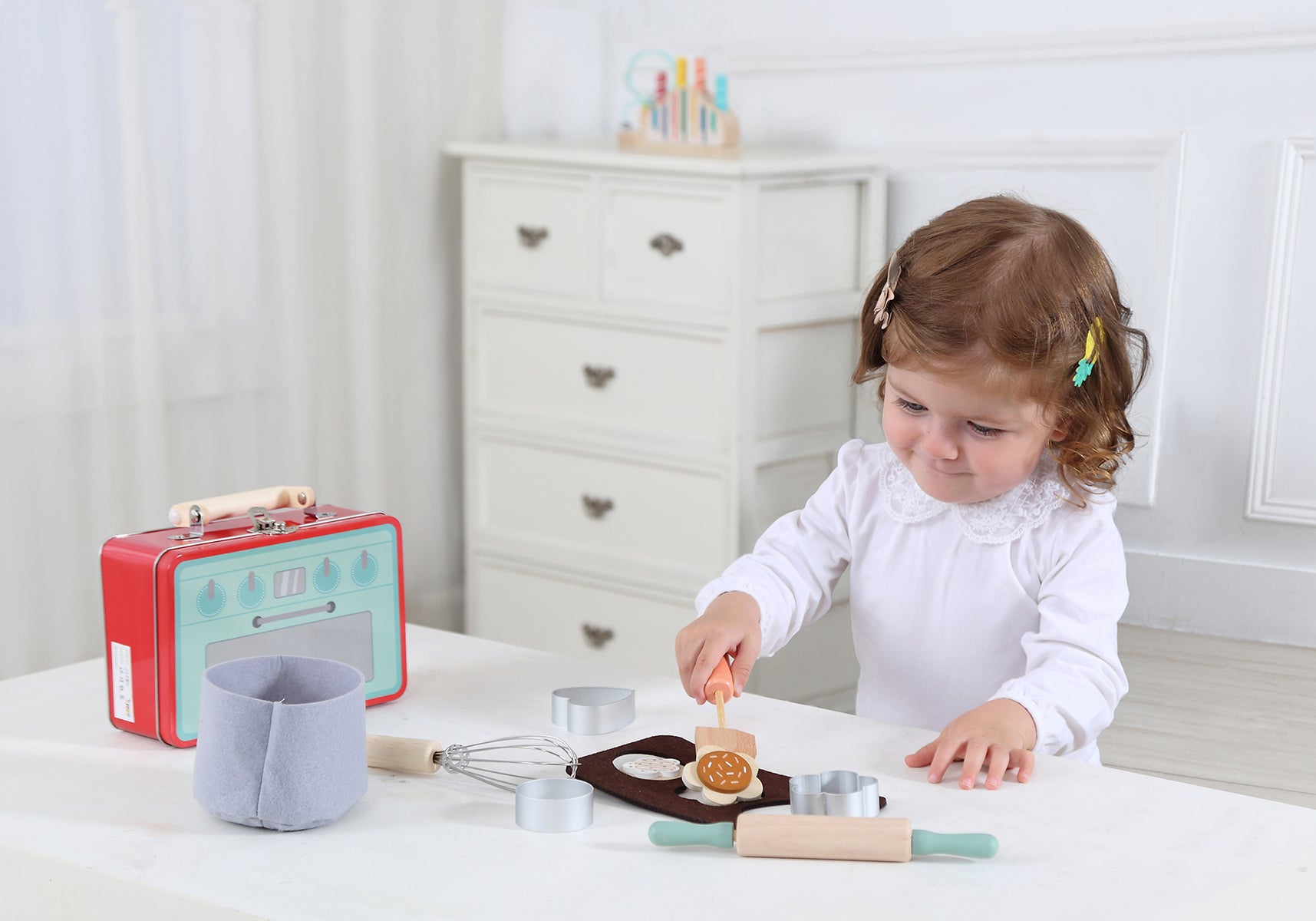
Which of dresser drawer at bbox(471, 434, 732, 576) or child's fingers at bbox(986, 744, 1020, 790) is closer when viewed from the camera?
child's fingers at bbox(986, 744, 1020, 790)

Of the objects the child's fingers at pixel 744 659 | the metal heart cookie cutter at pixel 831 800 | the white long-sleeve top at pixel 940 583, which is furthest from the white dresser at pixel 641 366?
the metal heart cookie cutter at pixel 831 800

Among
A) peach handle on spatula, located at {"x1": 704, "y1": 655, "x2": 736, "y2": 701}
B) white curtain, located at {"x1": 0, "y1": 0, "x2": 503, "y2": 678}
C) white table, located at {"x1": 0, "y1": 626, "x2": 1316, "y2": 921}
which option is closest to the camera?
white table, located at {"x1": 0, "y1": 626, "x2": 1316, "y2": 921}

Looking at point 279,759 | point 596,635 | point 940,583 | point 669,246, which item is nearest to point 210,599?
point 279,759

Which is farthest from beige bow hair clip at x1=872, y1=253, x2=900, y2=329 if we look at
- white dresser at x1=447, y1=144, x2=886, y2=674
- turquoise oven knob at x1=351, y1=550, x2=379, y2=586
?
white dresser at x1=447, y1=144, x2=886, y2=674

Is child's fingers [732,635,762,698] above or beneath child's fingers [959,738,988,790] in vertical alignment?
beneath

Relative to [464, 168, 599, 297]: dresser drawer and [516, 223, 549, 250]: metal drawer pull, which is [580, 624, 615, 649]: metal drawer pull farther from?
[516, 223, 549, 250]: metal drawer pull

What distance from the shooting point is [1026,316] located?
1.28 meters

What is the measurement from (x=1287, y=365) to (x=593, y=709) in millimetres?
1730

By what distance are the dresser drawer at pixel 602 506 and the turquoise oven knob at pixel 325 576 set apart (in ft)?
4.63

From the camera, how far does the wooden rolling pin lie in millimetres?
844

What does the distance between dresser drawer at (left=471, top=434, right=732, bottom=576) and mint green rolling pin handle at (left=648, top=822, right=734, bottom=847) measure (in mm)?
1666

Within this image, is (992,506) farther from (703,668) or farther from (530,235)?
(530,235)

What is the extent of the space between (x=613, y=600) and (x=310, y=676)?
1.74m

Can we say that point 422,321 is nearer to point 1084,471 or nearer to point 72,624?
point 72,624
